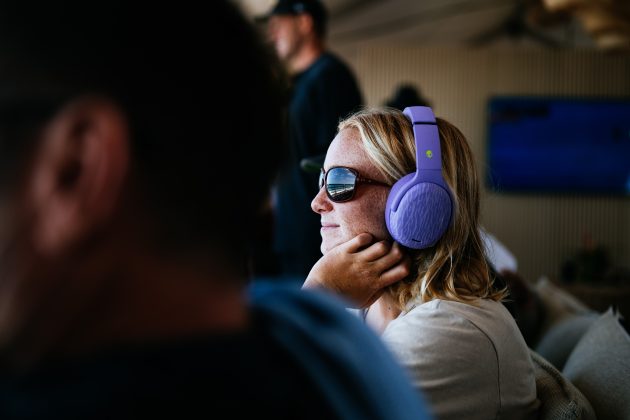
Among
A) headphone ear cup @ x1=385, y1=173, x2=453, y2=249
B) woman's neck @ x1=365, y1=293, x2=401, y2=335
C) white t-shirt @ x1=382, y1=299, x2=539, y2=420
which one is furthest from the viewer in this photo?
woman's neck @ x1=365, y1=293, x2=401, y2=335

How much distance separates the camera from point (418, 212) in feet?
3.53

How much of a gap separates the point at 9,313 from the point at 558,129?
640 centimetres

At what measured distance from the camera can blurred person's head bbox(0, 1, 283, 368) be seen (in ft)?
1.22

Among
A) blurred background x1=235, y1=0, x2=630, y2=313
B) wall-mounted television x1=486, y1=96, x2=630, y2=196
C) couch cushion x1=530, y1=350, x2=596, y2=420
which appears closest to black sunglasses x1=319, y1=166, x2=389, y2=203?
couch cushion x1=530, y1=350, x2=596, y2=420

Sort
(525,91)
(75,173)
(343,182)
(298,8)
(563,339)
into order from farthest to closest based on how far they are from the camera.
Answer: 1. (525,91)
2. (298,8)
3. (563,339)
4. (343,182)
5. (75,173)

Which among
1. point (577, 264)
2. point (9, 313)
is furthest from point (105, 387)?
point (577, 264)

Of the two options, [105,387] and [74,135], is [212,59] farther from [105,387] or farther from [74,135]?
[105,387]

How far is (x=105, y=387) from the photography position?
372mm

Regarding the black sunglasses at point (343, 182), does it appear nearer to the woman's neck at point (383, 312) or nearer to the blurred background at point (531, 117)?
the woman's neck at point (383, 312)

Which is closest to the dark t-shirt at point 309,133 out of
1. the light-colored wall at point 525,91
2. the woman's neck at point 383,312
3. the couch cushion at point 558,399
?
the woman's neck at point 383,312

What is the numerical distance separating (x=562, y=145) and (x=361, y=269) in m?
5.62

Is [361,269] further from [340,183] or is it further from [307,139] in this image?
[307,139]

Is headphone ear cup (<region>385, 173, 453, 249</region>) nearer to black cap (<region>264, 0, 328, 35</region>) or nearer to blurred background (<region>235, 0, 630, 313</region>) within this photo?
black cap (<region>264, 0, 328, 35</region>)

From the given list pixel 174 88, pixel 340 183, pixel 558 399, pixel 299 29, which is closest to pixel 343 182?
pixel 340 183
